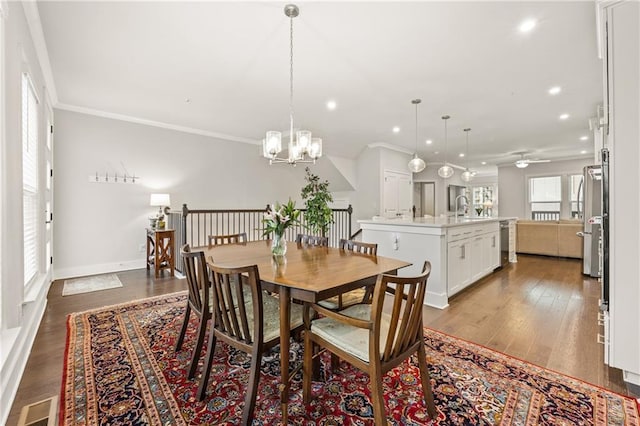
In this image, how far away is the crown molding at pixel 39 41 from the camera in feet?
7.32

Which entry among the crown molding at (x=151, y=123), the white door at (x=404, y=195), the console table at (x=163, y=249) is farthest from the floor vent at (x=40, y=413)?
the white door at (x=404, y=195)

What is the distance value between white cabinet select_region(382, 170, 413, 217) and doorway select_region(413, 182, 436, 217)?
7.00 ft

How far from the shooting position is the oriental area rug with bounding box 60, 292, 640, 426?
154cm

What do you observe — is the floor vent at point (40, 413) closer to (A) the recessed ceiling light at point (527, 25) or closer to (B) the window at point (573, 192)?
(A) the recessed ceiling light at point (527, 25)

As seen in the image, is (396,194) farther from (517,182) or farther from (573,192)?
(573,192)

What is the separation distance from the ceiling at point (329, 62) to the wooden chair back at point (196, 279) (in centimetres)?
A: 189

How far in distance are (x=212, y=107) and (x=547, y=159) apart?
9.62 m

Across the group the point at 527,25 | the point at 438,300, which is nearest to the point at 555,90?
the point at 527,25

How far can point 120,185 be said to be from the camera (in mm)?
4852

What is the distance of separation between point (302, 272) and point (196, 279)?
0.80 m

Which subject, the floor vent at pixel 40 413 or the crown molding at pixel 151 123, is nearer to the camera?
the floor vent at pixel 40 413

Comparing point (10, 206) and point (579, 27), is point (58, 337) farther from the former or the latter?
point (579, 27)

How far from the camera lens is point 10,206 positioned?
75.4 inches

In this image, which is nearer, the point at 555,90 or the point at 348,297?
the point at 348,297
